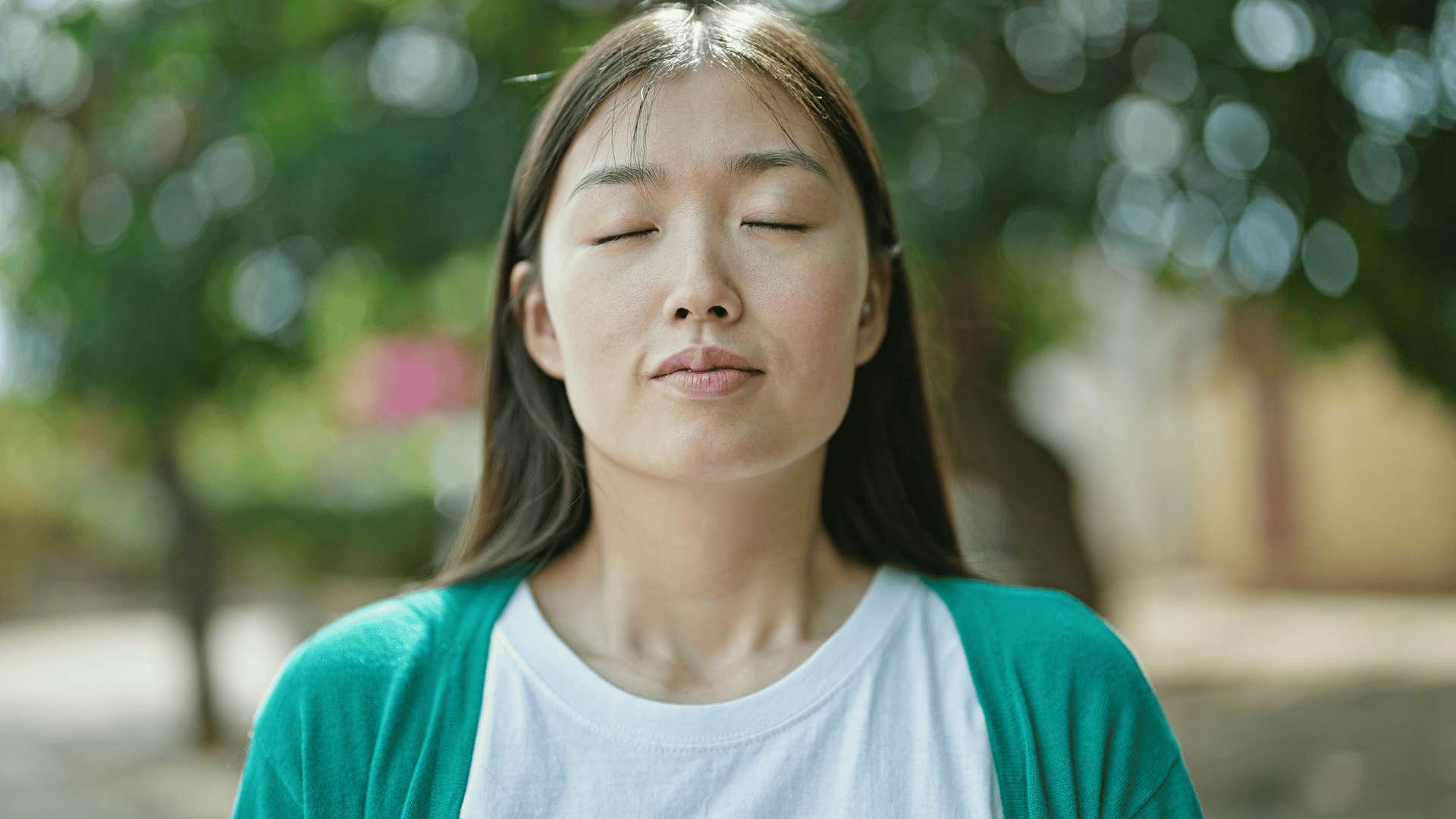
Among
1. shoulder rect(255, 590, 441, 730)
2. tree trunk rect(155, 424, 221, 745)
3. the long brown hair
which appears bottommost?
tree trunk rect(155, 424, 221, 745)

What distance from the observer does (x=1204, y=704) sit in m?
7.78

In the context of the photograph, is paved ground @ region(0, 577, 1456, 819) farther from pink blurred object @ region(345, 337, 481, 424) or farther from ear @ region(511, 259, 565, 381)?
ear @ region(511, 259, 565, 381)

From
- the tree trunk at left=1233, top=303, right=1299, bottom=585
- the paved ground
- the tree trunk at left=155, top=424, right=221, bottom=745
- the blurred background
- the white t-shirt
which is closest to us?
the white t-shirt

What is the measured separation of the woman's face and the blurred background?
1.74 ft

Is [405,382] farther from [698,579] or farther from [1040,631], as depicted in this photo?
[1040,631]

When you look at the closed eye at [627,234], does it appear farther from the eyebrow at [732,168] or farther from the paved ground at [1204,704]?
the paved ground at [1204,704]

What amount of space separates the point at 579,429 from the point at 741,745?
57 centimetres

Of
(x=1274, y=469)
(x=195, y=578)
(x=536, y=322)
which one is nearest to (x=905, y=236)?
(x=536, y=322)

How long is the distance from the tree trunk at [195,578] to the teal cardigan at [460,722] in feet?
21.8

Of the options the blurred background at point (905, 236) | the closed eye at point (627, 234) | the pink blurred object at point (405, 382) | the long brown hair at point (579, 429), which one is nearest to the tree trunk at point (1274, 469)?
the blurred background at point (905, 236)

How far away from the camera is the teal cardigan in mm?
1511

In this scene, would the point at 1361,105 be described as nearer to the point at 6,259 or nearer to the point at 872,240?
the point at 872,240

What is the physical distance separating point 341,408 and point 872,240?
12.8m

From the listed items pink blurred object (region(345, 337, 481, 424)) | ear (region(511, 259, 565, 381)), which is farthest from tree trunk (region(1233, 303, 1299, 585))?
ear (region(511, 259, 565, 381))
